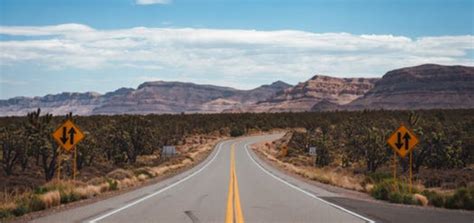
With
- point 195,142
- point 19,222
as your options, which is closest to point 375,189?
point 19,222

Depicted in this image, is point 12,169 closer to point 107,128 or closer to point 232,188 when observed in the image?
point 107,128

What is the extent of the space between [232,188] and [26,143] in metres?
27.8

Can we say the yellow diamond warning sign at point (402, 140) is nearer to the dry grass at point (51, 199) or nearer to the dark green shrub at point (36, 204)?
the dry grass at point (51, 199)

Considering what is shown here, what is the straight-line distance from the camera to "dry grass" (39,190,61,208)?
17281 millimetres

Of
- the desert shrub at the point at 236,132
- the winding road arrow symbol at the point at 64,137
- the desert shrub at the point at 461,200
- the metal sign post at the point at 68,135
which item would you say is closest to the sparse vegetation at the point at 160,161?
the desert shrub at the point at 461,200

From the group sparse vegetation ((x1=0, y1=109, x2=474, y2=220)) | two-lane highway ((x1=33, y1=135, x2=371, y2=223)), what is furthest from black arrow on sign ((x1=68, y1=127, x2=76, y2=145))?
two-lane highway ((x1=33, y1=135, x2=371, y2=223))

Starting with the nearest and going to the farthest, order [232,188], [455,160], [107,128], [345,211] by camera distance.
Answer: [345,211] < [232,188] < [455,160] < [107,128]

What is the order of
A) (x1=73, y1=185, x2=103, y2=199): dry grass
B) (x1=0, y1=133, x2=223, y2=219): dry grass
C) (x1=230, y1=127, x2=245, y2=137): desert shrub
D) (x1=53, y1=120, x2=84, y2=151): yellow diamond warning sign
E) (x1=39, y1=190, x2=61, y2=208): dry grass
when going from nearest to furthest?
(x1=0, y1=133, x2=223, y2=219): dry grass < (x1=39, y1=190, x2=61, y2=208): dry grass < (x1=73, y1=185, x2=103, y2=199): dry grass < (x1=53, y1=120, x2=84, y2=151): yellow diamond warning sign < (x1=230, y1=127, x2=245, y2=137): desert shrub

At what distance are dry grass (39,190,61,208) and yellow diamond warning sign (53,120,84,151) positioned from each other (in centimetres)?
434

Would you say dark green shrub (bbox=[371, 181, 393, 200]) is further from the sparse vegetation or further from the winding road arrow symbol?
the winding road arrow symbol

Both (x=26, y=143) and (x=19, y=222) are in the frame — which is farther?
(x=26, y=143)

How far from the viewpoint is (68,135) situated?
23.3 meters

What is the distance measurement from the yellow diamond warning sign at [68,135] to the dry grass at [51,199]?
171 inches

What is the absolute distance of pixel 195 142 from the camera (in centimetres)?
8812
